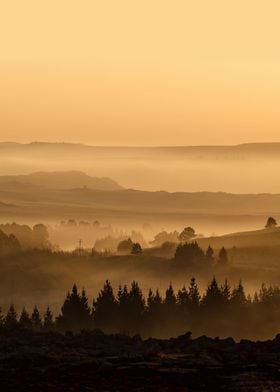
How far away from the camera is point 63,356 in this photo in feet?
252

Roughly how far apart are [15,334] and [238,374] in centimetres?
2625

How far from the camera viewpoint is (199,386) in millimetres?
67812

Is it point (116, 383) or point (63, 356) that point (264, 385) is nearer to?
point (116, 383)

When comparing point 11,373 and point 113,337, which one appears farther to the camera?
point 113,337

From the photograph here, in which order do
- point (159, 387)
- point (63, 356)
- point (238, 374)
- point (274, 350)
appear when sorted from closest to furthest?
point (159, 387)
point (238, 374)
point (63, 356)
point (274, 350)

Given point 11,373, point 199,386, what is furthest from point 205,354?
point 11,373

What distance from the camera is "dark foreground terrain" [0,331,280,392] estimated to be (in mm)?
67312

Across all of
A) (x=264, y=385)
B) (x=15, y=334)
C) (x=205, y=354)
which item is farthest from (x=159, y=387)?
(x=15, y=334)

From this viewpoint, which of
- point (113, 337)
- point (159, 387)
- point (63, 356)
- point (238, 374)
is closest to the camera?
point (159, 387)

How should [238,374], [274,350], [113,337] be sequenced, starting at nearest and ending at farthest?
[238,374] < [274,350] < [113,337]

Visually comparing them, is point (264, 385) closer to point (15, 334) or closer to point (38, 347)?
point (38, 347)

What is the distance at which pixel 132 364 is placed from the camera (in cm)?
7381

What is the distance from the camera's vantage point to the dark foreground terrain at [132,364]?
221 ft

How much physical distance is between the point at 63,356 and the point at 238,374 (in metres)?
14.2
